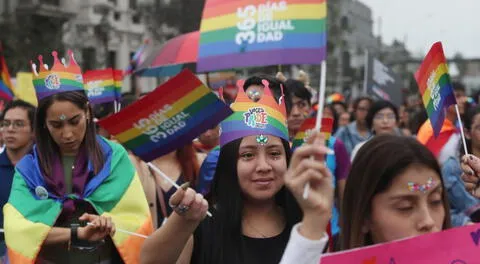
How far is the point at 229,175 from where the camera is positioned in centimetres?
306

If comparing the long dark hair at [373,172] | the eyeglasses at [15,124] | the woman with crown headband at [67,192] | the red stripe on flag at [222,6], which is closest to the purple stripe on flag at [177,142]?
the long dark hair at [373,172]

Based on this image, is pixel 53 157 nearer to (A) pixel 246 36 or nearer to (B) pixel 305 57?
(B) pixel 305 57

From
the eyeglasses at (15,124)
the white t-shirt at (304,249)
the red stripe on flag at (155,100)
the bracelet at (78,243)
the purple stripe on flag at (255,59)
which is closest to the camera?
the white t-shirt at (304,249)

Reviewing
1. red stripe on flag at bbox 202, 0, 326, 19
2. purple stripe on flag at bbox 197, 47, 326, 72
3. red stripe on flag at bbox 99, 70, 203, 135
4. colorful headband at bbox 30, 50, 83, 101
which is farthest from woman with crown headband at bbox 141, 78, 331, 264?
red stripe on flag at bbox 202, 0, 326, 19

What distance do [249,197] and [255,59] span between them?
247 cm

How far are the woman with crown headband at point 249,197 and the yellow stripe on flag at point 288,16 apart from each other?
3.51 ft

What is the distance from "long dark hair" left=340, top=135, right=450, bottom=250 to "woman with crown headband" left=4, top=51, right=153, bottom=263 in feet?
5.68

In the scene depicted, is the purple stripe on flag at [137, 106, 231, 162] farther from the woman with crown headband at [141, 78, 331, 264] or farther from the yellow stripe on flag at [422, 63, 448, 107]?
the yellow stripe on flag at [422, 63, 448, 107]

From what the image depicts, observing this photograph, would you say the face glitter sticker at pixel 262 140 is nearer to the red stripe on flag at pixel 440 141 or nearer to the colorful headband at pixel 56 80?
the colorful headband at pixel 56 80

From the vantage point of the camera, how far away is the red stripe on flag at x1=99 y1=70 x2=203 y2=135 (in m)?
2.82

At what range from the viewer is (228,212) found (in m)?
2.98

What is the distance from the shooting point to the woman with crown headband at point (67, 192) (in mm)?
3793

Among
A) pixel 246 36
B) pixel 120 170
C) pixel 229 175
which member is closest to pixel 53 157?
→ pixel 120 170

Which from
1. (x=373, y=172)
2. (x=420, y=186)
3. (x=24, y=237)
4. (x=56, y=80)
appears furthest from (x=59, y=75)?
(x=420, y=186)
